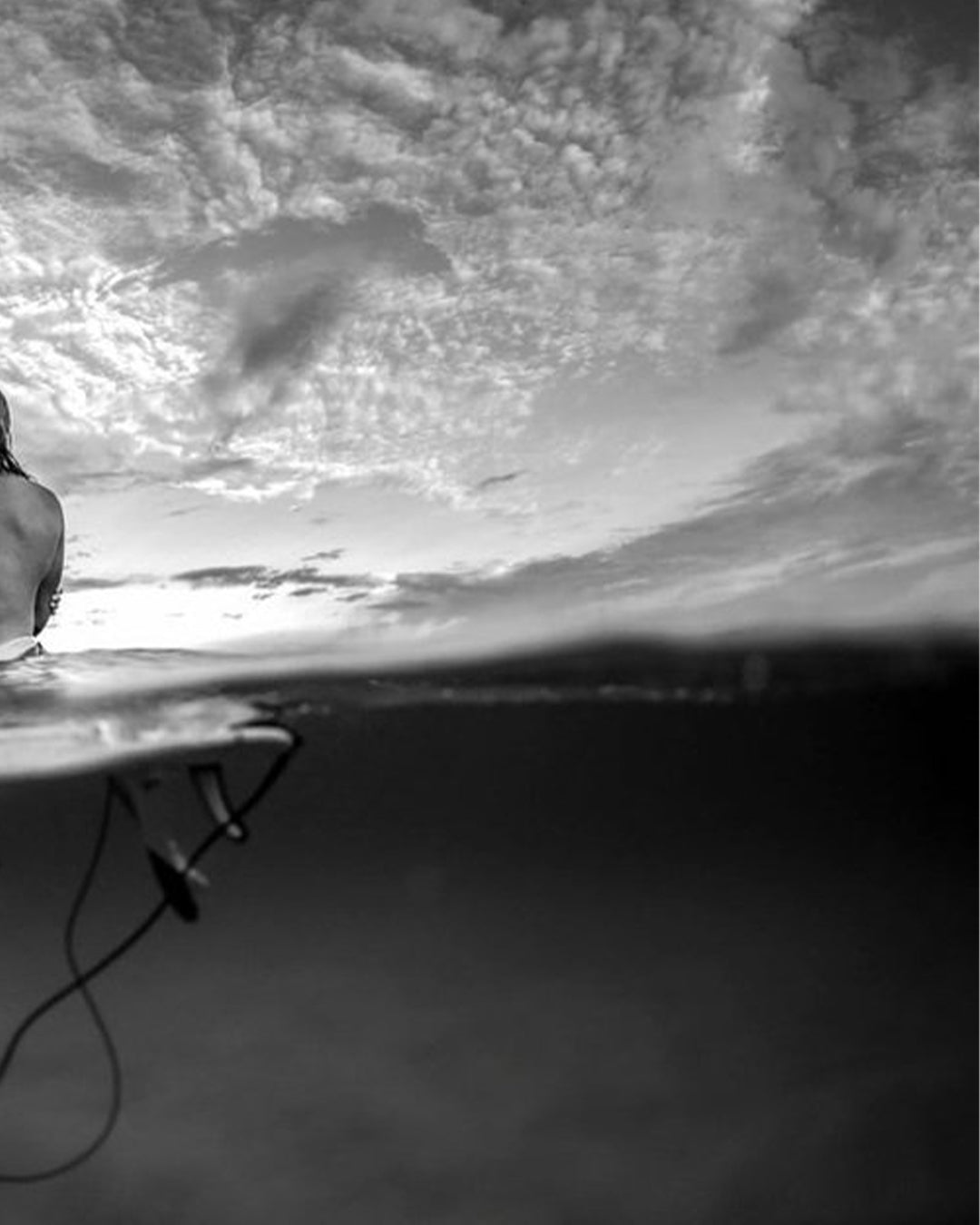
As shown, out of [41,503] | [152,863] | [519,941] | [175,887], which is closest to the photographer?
[175,887]

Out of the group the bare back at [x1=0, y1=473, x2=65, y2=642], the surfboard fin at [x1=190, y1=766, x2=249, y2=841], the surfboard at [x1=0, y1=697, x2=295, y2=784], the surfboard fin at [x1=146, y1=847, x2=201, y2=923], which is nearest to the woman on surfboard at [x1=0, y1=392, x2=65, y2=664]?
the bare back at [x1=0, y1=473, x2=65, y2=642]

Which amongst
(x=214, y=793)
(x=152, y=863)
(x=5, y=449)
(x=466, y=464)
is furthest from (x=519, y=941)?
(x=5, y=449)

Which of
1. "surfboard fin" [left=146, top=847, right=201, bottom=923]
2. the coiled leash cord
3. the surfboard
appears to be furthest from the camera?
the surfboard

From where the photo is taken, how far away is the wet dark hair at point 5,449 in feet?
14.1

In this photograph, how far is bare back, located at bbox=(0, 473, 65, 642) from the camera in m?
4.26

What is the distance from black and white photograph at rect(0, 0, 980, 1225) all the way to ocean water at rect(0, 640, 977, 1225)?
0.10 meters

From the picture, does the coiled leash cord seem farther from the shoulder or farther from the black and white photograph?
the shoulder

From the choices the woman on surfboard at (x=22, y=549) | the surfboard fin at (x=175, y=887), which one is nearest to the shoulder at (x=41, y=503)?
the woman on surfboard at (x=22, y=549)

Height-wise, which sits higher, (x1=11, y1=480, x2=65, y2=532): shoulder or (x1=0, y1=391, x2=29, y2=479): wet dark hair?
(x1=0, y1=391, x2=29, y2=479): wet dark hair

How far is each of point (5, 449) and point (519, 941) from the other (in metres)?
18.3

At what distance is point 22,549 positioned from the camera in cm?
433

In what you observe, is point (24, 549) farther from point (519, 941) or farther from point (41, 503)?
point (519, 941)

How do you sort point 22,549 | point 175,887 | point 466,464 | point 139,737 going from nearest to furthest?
point 175,887 → point 22,549 → point 139,737 → point 466,464

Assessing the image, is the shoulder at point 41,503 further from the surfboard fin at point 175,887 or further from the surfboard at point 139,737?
the surfboard at point 139,737
